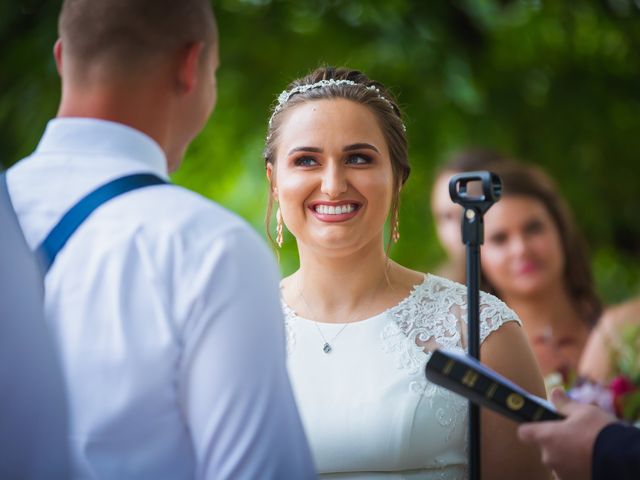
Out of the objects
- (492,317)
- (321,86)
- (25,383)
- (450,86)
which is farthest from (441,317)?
(450,86)

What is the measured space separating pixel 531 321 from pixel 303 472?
153 inches

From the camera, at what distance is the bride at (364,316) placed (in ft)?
9.72

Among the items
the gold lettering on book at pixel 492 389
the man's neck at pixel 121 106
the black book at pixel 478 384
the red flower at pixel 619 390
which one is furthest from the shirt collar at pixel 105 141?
the red flower at pixel 619 390

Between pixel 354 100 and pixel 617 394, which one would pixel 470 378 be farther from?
pixel 617 394

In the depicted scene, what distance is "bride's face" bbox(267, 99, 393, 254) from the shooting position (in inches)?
121

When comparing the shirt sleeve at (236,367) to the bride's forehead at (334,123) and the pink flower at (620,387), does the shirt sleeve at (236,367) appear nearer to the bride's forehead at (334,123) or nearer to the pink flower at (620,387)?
the bride's forehead at (334,123)

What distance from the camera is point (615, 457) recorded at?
2008 millimetres

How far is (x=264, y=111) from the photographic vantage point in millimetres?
5961

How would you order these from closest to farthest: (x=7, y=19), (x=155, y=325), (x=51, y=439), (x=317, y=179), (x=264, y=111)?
(x=51, y=439)
(x=155, y=325)
(x=317, y=179)
(x=7, y=19)
(x=264, y=111)

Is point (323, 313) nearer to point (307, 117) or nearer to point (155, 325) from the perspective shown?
point (307, 117)

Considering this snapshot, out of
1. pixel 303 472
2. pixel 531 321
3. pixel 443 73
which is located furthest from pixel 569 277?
pixel 303 472

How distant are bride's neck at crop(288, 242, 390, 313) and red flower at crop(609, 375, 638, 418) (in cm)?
139

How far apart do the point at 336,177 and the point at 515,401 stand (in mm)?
1219

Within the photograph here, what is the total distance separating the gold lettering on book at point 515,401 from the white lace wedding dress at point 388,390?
0.97m
